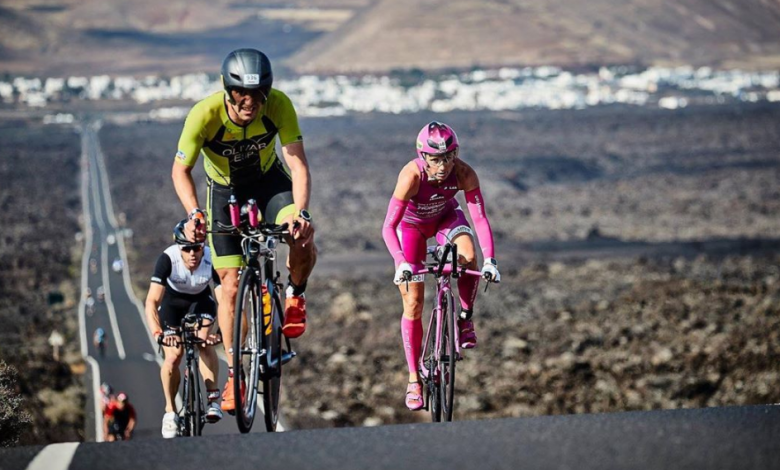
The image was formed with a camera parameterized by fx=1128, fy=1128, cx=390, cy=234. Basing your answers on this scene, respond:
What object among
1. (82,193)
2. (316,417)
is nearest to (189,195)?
(316,417)

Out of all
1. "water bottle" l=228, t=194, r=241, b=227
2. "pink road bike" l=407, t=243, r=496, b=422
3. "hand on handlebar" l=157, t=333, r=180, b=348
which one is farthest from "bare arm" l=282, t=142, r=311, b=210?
"hand on handlebar" l=157, t=333, r=180, b=348

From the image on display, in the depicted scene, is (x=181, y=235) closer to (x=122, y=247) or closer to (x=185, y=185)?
(x=185, y=185)

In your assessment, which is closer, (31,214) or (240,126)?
(240,126)

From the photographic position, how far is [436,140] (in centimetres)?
908

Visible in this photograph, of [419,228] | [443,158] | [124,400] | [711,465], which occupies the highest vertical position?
[443,158]

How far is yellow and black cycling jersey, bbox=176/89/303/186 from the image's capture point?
885 centimetres

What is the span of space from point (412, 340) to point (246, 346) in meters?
1.61

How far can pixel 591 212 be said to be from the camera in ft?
334

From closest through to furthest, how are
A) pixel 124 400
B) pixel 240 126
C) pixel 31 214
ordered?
1. pixel 240 126
2. pixel 124 400
3. pixel 31 214

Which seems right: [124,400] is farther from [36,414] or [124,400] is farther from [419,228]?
[36,414]

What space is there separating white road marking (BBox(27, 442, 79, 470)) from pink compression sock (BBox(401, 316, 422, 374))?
358 cm

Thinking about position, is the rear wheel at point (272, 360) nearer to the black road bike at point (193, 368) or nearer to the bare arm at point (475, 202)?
the black road bike at point (193, 368)

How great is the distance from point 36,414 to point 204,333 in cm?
2303

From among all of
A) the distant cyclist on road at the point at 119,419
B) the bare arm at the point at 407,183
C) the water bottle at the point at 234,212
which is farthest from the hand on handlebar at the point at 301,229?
the distant cyclist on road at the point at 119,419
